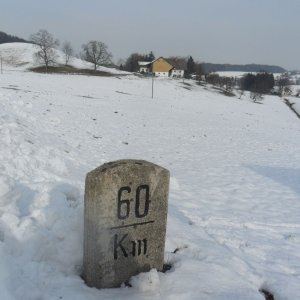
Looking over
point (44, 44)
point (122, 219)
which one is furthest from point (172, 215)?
point (44, 44)

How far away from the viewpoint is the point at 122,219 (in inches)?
155

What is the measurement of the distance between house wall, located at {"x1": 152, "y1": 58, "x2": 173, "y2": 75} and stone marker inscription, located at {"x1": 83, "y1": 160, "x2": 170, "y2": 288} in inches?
4248

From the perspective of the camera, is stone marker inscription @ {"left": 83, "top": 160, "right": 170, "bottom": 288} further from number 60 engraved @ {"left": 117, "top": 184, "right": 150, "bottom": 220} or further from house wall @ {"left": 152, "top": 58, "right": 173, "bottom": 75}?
house wall @ {"left": 152, "top": 58, "right": 173, "bottom": 75}

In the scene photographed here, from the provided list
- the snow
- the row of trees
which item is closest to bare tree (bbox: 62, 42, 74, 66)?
the row of trees

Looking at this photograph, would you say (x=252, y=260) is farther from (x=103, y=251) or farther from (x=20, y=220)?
(x=20, y=220)

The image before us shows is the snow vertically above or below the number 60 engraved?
below

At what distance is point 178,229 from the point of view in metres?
5.79

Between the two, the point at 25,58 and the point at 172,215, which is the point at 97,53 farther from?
the point at 172,215

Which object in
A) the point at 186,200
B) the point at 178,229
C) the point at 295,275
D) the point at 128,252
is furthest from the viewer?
the point at 186,200

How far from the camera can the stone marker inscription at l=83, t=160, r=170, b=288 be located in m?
3.79

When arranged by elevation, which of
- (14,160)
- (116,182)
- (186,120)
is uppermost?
(116,182)

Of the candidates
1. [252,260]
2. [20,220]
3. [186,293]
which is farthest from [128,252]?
[252,260]

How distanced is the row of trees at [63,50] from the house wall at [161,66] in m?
14.8

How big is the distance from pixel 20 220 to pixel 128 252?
1.52m
